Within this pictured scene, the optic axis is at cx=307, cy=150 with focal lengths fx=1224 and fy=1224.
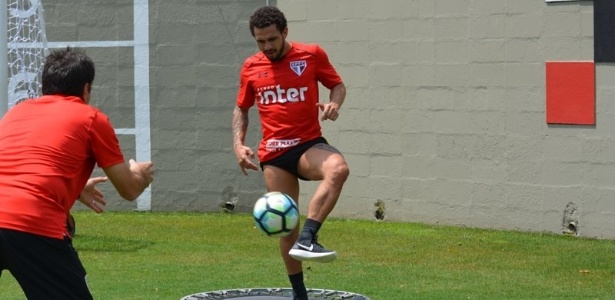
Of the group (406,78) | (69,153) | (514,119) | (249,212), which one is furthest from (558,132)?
(69,153)

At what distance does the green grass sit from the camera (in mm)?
9734

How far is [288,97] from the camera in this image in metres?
8.84

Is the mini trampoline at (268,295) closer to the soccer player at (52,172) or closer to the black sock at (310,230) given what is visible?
the black sock at (310,230)

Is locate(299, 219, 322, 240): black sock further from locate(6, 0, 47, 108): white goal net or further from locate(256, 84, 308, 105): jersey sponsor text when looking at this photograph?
locate(6, 0, 47, 108): white goal net

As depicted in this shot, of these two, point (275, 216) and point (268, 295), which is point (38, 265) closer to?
point (275, 216)

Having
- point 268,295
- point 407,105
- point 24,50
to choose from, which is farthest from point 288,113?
point 24,50

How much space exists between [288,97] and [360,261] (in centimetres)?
282

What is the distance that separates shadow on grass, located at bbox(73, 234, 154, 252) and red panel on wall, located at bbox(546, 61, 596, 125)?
431cm

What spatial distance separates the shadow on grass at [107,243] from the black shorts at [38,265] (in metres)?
6.06

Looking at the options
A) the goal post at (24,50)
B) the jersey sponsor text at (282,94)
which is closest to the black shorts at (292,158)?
the jersey sponsor text at (282,94)

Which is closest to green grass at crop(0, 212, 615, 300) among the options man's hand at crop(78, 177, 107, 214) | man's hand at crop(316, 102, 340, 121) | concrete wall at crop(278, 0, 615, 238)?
concrete wall at crop(278, 0, 615, 238)

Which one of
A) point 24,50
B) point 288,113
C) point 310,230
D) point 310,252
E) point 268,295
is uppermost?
point 24,50

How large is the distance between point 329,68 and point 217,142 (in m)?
5.66

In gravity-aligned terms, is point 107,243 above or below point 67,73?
below
